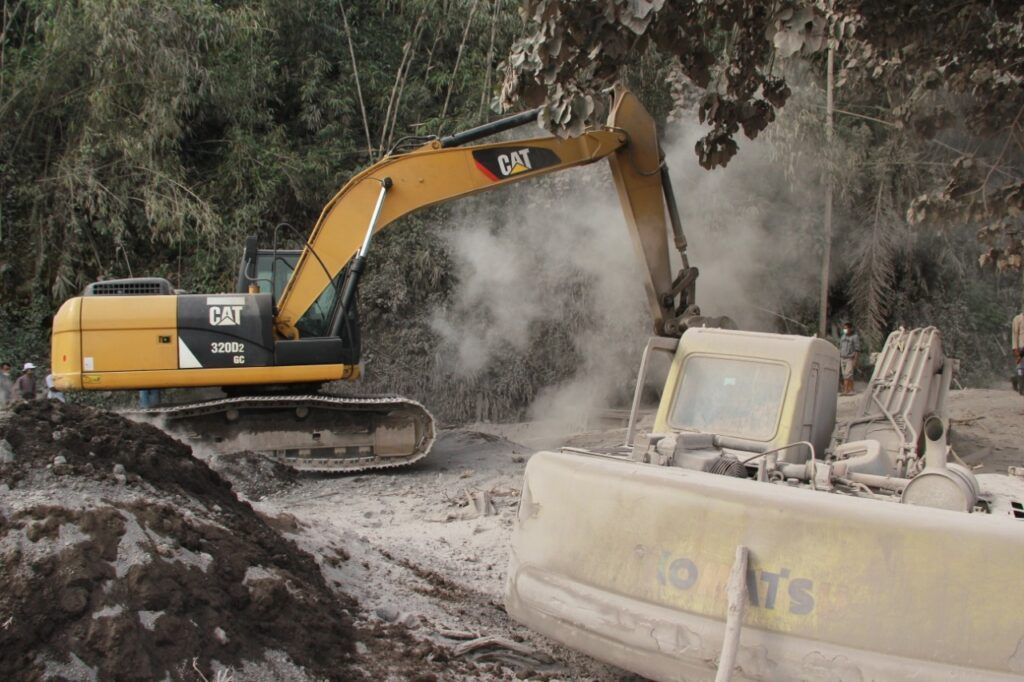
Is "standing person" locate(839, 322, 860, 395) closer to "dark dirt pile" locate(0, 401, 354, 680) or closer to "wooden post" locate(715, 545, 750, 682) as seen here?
"dark dirt pile" locate(0, 401, 354, 680)

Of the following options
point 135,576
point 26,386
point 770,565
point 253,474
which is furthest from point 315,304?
point 770,565

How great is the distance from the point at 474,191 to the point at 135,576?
281 inches

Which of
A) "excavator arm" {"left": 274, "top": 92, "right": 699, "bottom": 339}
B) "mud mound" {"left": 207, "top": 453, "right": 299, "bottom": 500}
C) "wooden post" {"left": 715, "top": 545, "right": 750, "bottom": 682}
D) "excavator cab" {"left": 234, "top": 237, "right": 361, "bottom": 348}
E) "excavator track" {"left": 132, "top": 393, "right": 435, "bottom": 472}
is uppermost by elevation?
"excavator arm" {"left": 274, "top": 92, "right": 699, "bottom": 339}

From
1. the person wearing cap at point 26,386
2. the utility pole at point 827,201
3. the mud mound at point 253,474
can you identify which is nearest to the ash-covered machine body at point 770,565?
the mud mound at point 253,474

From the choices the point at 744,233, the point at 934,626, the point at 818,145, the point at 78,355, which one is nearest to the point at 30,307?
the point at 78,355

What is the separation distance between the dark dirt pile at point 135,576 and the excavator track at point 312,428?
4.79 m

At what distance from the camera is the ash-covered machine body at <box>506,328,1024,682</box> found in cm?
345

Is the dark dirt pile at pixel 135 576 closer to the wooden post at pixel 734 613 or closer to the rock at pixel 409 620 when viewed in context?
the rock at pixel 409 620

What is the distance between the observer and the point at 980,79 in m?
9.62

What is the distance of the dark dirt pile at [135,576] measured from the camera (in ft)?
13.1

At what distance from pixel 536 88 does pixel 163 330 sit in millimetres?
4868

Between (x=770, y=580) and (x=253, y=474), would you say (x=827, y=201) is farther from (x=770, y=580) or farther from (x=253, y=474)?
(x=770, y=580)

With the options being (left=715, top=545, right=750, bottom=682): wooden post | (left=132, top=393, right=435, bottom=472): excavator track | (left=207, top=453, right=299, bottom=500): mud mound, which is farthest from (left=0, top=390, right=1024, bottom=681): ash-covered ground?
(left=132, top=393, right=435, bottom=472): excavator track

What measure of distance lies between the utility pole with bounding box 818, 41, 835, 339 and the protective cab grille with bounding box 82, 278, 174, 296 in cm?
1098
